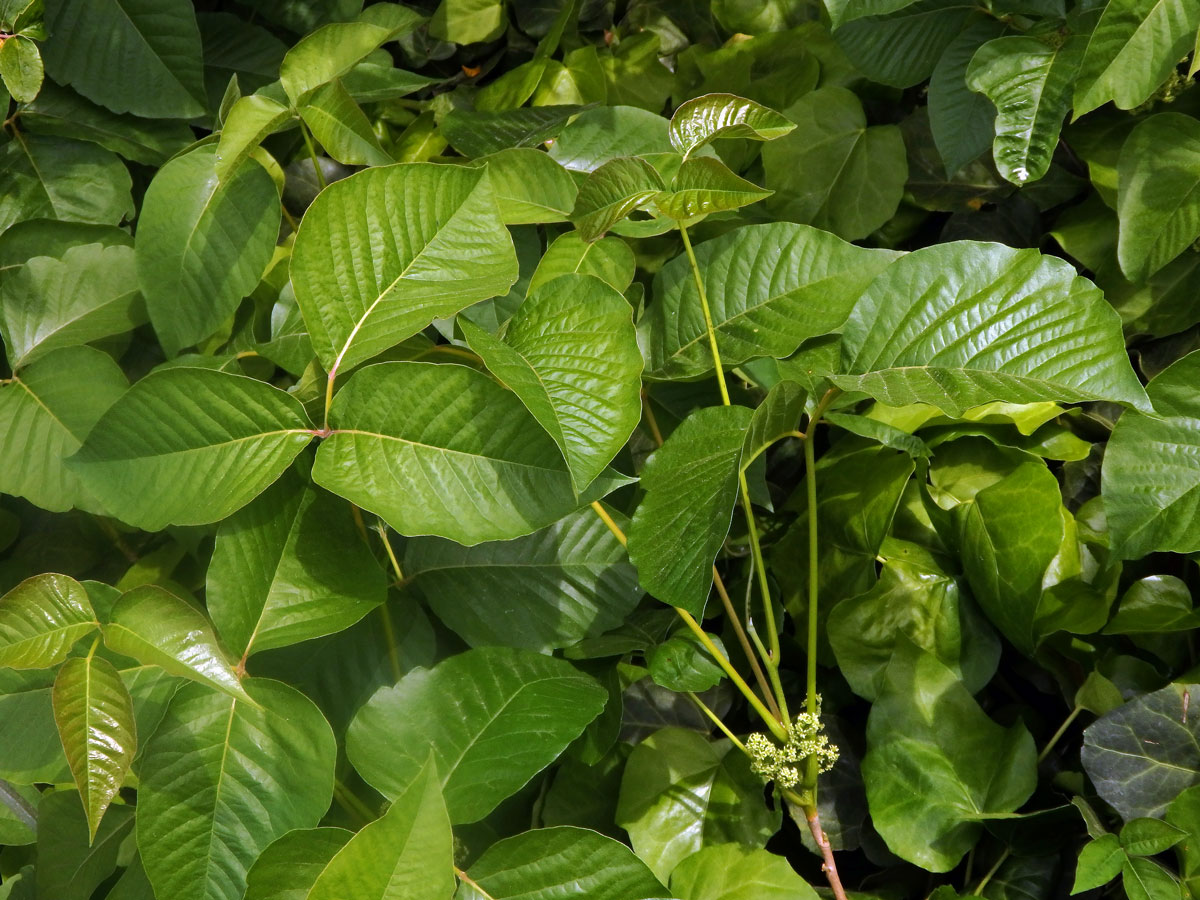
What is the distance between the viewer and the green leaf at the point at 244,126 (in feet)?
2.61

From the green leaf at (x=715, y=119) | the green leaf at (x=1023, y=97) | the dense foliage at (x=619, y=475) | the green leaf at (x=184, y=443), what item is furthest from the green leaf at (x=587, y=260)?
the green leaf at (x=1023, y=97)

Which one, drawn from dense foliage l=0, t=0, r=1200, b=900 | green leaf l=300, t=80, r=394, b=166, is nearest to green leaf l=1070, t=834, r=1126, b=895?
dense foliage l=0, t=0, r=1200, b=900

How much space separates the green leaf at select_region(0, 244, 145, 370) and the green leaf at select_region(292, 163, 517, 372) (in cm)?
34

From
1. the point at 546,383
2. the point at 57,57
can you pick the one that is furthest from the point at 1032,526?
the point at 57,57

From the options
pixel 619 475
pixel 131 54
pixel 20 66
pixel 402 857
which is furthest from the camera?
pixel 131 54

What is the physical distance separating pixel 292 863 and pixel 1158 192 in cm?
83

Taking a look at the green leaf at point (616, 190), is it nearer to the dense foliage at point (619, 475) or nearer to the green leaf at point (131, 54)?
the dense foliage at point (619, 475)

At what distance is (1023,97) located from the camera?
0.81 meters

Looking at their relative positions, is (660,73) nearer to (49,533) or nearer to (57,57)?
(57,57)

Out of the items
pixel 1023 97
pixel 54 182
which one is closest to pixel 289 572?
pixel 54 182

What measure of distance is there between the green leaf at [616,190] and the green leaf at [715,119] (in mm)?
39

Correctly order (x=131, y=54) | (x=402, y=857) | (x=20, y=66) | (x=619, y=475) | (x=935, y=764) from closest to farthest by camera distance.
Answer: (x=402, y=857) → (x=619, y=475) → (x=935, y=764) → (x=20, y=66) → (x=131, y=54)

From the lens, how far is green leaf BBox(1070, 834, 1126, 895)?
0.65m

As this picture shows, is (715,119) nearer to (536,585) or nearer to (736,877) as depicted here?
(536,585)
